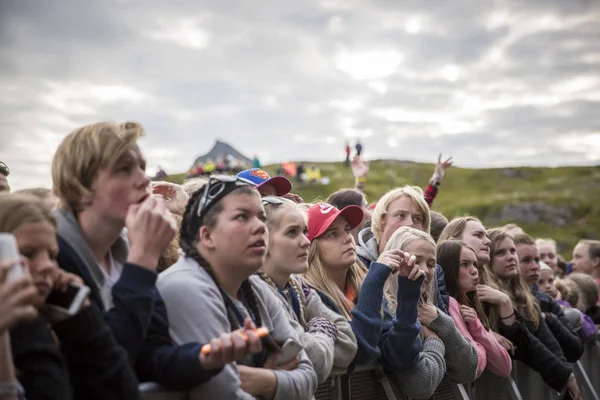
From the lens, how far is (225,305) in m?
4.23

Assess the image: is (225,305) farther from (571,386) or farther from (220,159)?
(220,159)

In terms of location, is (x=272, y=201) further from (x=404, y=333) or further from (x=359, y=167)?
(x=359, y=167)

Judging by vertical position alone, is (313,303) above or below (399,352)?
above

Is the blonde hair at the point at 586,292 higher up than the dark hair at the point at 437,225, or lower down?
lower down

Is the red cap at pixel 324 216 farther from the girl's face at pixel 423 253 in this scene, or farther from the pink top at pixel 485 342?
the pink top at pixel 485 342

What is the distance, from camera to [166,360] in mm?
3756

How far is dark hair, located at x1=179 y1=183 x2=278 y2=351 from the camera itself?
4.35 m

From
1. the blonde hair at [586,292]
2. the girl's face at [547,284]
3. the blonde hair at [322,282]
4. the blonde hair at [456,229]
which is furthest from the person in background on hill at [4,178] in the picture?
the blonde hair at [586,292]

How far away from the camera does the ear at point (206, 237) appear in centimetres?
435

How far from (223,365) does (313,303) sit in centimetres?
208

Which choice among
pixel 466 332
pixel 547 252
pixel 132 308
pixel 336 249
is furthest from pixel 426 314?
pixel 547 252

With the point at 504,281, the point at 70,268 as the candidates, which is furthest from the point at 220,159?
the point at 70,268

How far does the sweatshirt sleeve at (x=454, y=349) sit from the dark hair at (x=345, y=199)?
2.07m

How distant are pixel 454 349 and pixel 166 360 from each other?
11.7 ft
